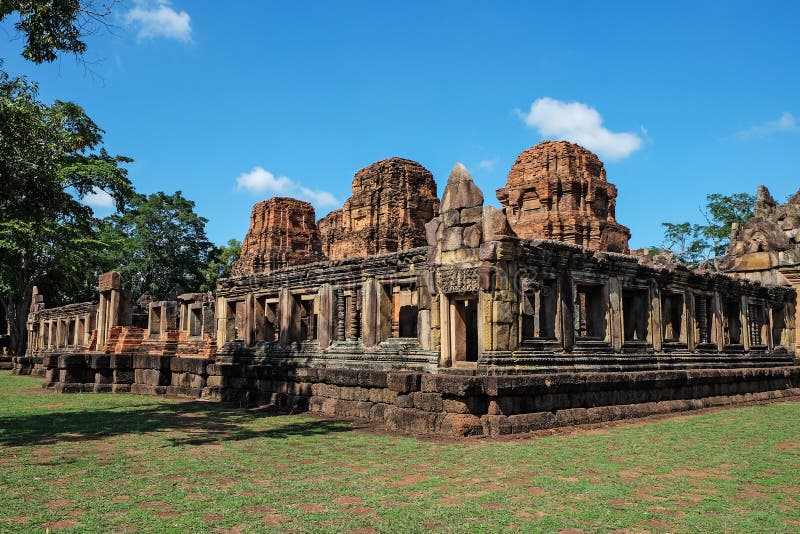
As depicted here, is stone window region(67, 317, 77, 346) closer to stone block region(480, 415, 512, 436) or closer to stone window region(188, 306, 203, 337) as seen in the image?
stone window region(188, 306, 203, 337)

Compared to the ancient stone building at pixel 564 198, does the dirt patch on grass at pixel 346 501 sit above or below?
below

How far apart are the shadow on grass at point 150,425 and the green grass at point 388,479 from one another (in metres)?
0.08

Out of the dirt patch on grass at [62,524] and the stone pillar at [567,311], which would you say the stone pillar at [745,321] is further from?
the dirt patch on grass at [62,524]

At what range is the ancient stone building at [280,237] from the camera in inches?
1843

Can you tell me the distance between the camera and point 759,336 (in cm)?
1812

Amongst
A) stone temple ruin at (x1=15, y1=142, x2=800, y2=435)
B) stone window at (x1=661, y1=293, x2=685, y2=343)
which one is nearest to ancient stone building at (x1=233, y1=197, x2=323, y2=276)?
stone temple ruin at (x1=15, y1=142, x2=800, y2=435)

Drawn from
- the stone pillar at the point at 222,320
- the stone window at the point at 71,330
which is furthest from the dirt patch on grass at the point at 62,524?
the stone window at the point at 71,330

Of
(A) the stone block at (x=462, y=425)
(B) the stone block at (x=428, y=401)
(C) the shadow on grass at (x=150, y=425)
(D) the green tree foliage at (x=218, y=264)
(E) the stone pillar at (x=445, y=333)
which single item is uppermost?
(D) the green tree foliage at (x=218, y=264)

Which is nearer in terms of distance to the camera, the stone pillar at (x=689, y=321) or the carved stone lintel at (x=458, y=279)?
the carved stone lintel at (x=458, y=279)

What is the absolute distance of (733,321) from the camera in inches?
678

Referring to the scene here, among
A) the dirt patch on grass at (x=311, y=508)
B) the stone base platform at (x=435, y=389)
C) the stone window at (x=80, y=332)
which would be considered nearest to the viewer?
the dirt patch on grass at (x=311, y=508)

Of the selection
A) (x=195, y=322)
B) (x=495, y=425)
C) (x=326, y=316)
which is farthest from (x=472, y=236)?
(x=195, y=322)

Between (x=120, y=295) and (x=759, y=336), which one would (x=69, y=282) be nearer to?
(x=120, y=295)

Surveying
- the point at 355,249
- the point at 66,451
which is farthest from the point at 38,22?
the point at 355,249
